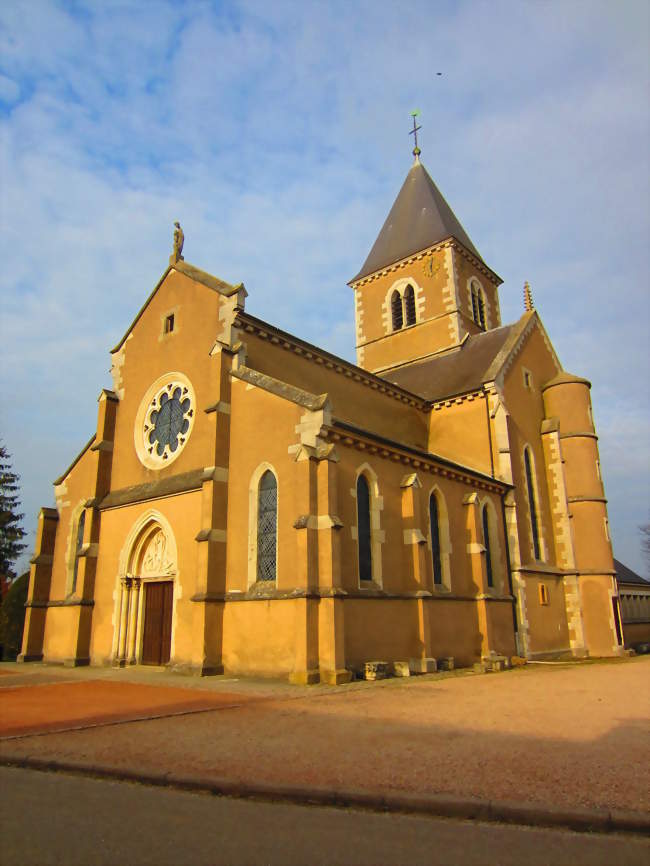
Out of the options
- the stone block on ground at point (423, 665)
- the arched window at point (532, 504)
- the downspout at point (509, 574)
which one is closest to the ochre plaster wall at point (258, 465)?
the stone block on ground at point (423, 665)

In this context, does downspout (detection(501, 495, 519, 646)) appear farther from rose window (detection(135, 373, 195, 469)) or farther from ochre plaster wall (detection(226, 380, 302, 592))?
rose window (detection(135, 373, 195, 469))

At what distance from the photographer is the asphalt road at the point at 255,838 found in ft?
13.8

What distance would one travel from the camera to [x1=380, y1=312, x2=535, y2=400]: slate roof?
84.9 ft

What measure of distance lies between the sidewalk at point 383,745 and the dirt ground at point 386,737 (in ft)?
0.09

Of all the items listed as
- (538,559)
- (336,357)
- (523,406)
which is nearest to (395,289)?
(523,406)

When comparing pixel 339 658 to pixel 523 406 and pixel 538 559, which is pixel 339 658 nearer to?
pixel 538 559

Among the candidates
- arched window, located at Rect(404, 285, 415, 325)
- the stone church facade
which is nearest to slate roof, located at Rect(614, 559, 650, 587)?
Result: the stone church facade

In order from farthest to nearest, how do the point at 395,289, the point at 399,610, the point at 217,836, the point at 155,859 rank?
the point at 395,289 < the point at 399,610 < the point at 217,836 < the point at 155,859

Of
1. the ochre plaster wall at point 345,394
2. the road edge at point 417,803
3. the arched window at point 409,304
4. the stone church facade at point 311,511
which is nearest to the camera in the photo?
the road edge at point 417,803

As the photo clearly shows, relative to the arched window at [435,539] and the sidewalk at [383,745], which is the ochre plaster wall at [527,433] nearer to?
the arched window at [435,539]

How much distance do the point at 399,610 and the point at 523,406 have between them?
1283cm

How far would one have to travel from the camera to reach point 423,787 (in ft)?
18.3

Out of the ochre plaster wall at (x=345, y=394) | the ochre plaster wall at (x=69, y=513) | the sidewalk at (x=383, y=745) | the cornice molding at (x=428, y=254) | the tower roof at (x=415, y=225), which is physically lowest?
the sidewalk at (x=383, y=745)

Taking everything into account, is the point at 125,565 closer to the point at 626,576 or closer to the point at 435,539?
the point at 435,539
